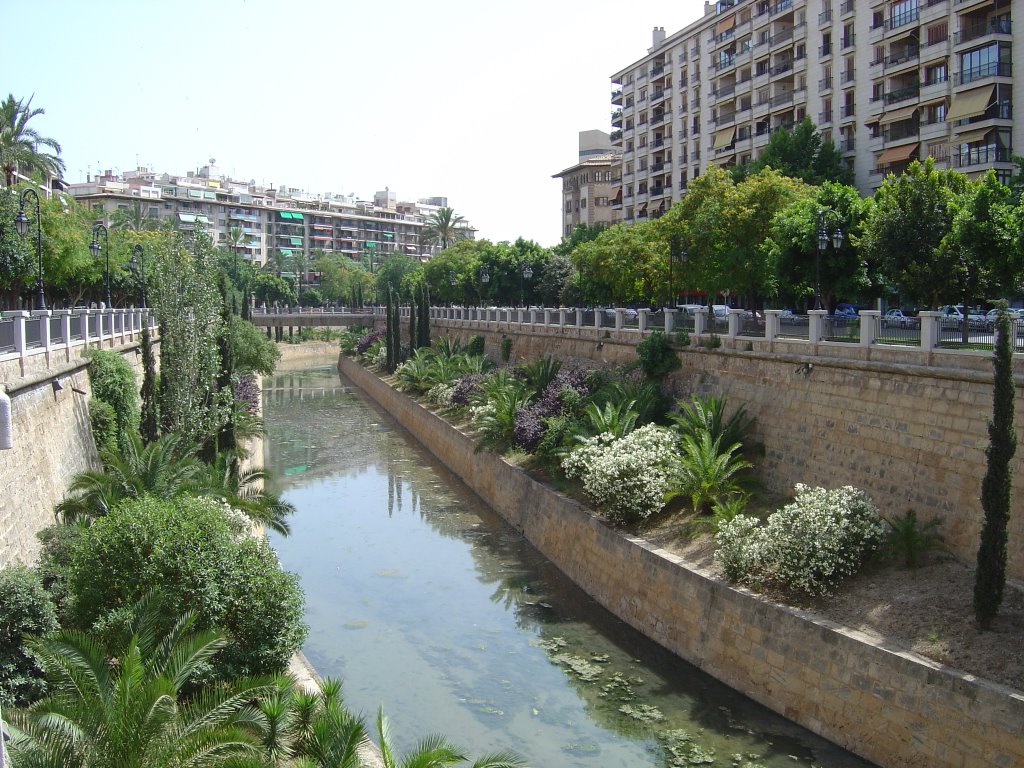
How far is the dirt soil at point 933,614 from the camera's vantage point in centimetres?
1118

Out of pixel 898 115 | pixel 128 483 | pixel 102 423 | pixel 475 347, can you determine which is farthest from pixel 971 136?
pixel 128 483

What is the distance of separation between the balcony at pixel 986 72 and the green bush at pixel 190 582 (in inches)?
1366

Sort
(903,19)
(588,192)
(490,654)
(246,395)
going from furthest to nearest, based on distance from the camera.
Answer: (588,192), (903,19), (246,395), (490,654)

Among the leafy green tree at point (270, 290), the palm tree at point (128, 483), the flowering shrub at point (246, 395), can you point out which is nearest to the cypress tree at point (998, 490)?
the palm tree at point (128, 483)

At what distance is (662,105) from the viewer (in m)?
61.8

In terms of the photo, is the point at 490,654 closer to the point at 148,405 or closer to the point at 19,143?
the point at 148,405

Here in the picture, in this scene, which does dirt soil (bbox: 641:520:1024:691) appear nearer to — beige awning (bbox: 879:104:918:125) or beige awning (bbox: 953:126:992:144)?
beige awning (bbox: 953:126:992:144)

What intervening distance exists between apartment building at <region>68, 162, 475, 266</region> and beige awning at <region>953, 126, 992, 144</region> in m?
76.3

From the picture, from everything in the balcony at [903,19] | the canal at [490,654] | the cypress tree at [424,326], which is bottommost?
the canal at [490,654]

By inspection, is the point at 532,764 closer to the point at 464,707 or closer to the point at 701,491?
the point at 464,707

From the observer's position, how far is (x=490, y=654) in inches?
634

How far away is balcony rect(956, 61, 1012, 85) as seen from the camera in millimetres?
34812

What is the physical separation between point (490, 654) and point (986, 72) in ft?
104

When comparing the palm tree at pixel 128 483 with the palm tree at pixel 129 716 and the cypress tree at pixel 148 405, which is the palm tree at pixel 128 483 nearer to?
the cypress tree at pixel 148 405
